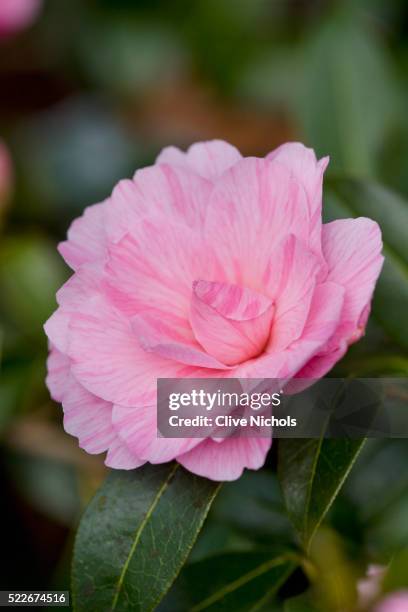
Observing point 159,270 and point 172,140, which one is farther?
point 172,140

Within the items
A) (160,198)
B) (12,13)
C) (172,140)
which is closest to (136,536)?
(160,198)

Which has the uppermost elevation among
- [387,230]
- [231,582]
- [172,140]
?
[387,230]

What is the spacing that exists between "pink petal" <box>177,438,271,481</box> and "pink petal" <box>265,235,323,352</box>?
0.25 feet

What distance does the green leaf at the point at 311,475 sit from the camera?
612mm

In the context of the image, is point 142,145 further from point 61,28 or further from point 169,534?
point 169,534

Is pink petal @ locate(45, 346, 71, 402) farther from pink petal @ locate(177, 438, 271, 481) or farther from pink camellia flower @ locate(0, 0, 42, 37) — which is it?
pink camellia flower @ locate(0, 0, 42, 37)

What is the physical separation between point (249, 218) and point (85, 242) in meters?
0.15

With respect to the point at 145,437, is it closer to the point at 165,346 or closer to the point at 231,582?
the point at 165,346

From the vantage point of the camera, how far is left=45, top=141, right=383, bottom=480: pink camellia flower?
59cm

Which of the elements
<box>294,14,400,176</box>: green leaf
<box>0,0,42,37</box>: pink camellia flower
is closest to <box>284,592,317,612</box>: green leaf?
<box>294,14,400,176</box>: green leaf

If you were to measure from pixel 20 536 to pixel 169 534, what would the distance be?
1103mm

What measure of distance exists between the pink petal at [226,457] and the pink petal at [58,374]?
0.13m

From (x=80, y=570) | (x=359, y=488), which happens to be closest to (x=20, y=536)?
(x=359, y=488)

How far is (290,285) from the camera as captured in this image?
62 centimetres
